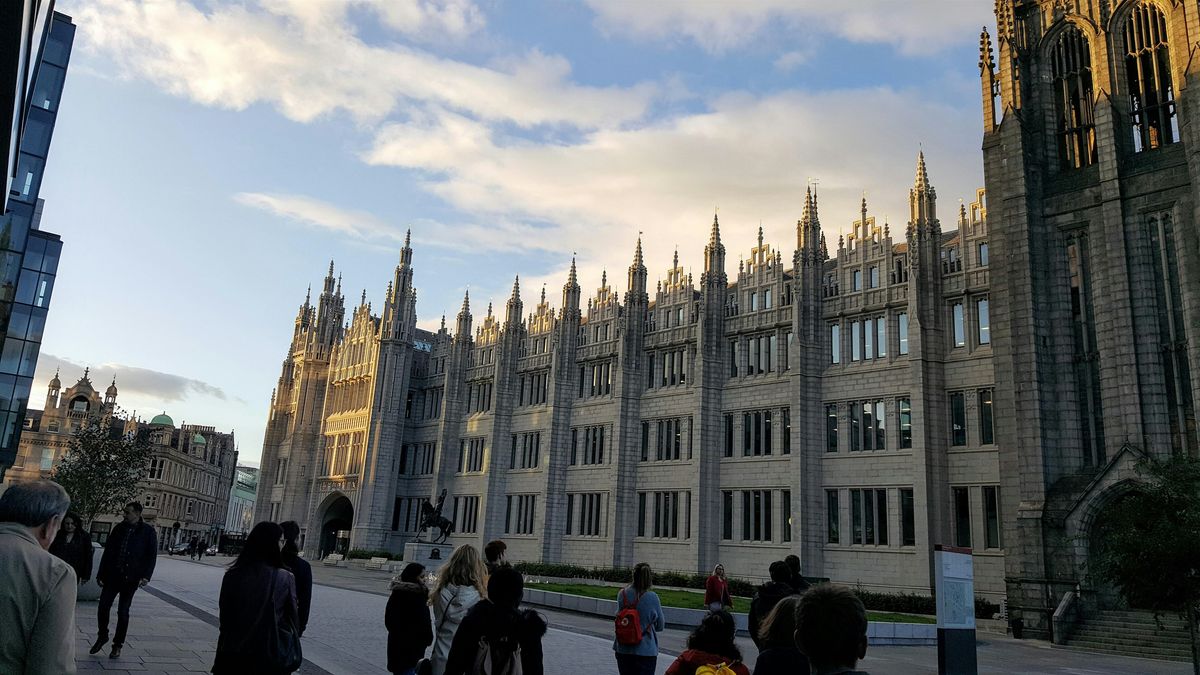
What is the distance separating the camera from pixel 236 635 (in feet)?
19.5

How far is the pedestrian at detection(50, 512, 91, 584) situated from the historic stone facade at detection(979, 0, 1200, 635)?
27.0 m

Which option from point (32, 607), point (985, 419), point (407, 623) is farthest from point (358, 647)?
point (985, 419)

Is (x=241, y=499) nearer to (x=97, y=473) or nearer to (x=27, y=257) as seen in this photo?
(x=27, y=257)

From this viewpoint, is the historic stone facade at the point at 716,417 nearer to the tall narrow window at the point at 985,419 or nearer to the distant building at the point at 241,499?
the tall narrow window at the point at 985,419

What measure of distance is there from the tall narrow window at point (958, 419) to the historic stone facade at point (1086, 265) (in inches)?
92.2

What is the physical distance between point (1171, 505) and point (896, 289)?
60.0ft

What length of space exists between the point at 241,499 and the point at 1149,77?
538ft

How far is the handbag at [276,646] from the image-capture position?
5941 millimetres

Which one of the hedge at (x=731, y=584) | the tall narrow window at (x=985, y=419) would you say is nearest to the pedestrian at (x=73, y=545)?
the hedge at (x=731, y=584)

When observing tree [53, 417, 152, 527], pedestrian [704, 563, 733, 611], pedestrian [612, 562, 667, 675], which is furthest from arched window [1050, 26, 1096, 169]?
tree [53, 417, 152, 527]

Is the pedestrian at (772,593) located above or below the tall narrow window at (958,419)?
below

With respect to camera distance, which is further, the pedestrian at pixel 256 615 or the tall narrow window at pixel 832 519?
the tall narrow window at pixel 832 519

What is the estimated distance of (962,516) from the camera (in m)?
33.8

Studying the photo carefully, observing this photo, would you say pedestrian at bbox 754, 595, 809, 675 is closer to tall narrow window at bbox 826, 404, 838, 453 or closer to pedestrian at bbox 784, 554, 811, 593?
pedestrian at bbox 784, 554, 811, 593
